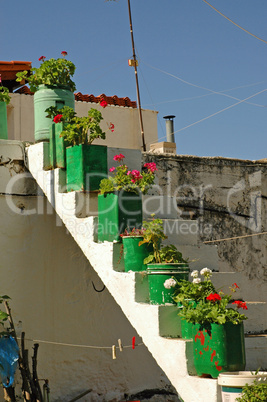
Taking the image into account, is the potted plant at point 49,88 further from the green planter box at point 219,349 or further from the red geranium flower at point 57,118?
the green planter box at point 219,349

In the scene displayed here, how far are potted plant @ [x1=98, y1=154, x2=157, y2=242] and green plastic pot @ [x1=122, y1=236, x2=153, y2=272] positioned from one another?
0.79 feet

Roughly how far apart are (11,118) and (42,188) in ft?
17.2

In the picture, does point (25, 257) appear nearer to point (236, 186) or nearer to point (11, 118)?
point (236, 186)

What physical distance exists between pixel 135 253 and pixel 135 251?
0.02m

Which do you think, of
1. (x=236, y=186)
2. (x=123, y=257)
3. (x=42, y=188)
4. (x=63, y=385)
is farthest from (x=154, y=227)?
(x=236, y=186)

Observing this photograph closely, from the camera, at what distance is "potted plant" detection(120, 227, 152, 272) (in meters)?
5.87

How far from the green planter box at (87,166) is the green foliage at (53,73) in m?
1.06

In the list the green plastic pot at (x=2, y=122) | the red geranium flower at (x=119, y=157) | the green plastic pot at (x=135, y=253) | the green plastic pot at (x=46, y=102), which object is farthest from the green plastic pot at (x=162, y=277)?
the green plastic pot at (x=2, y=122)

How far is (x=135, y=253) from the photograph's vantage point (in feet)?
19.3

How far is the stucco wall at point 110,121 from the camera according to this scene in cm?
1209

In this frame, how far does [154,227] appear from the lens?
582 cm

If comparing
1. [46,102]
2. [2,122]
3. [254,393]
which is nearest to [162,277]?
[254,393]

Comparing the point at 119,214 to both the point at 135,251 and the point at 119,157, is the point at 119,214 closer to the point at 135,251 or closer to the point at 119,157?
the point at 135,251

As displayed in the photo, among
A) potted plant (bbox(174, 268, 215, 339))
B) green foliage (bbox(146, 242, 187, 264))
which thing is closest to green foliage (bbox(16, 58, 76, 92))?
green foliage (bbox(146, 242, 187, 264))
